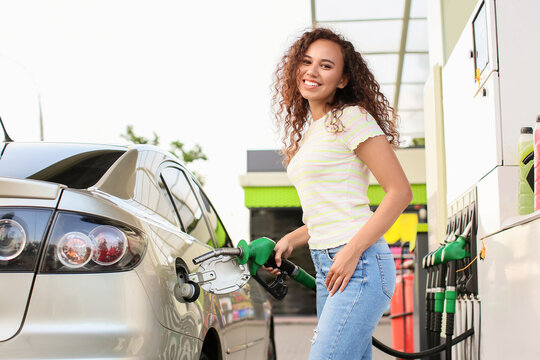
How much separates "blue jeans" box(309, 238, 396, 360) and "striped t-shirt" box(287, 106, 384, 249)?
9 centimetres

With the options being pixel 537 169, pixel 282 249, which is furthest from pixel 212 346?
pixel 537 169

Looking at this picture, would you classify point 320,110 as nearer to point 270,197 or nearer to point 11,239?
point 11,239

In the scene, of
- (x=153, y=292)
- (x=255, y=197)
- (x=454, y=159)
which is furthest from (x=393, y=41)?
(x=153, y=292)

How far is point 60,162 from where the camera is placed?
326 cm

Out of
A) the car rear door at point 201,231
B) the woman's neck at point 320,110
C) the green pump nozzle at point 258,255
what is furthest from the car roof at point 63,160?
the woman's neck at point 320,110

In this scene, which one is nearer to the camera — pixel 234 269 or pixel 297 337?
pixel 234 269

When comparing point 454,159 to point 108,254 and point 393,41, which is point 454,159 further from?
point 393,41

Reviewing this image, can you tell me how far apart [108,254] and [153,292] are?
0.68 feet

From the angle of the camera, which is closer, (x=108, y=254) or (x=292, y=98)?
(x=108, y=254)

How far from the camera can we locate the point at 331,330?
8.36 ft

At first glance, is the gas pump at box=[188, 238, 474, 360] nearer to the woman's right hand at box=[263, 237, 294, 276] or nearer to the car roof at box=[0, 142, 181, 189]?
the woman's right hand at box=[263, 237, 294, 276]

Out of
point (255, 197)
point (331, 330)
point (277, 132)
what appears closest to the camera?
point (331, 330)

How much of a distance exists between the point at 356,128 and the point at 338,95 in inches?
13.0

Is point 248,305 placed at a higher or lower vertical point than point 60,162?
lower
